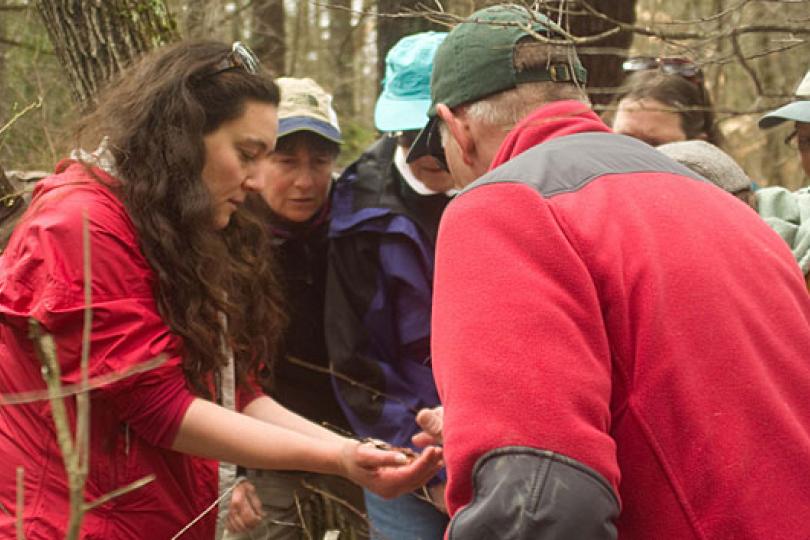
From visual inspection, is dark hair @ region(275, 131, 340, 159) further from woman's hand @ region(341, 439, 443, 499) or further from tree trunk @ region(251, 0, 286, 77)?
tree trunk @ region(251, 0, 286, 77)

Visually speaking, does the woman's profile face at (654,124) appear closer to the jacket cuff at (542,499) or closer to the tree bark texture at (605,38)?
the tree bark texture at (605,38)

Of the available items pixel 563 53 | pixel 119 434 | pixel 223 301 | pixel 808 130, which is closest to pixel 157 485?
pixel 119 434

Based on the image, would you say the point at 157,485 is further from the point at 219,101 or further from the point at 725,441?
the point at 725,441

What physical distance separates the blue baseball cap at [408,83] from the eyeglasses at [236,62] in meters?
0.97

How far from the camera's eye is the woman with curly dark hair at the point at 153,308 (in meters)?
2.36

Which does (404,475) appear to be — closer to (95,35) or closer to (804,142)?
(804,142)

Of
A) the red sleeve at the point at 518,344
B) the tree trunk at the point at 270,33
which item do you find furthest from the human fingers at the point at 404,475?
the tree trunk at the point at 270,33

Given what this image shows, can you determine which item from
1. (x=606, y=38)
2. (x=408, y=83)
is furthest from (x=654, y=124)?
(x=408, y=83)

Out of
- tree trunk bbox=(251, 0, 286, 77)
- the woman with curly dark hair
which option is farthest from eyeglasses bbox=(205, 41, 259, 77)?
tree trunk bbox=(251, 0, 286, 77)

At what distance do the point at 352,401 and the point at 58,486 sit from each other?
1.46m

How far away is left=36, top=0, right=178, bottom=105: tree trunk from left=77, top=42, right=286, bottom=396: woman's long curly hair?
1007 mm

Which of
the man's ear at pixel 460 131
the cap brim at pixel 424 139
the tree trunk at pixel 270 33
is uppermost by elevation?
the man's ear at pixel 460 131

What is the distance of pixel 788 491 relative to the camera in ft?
5.46

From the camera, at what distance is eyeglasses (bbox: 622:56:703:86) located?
404 centimetres
